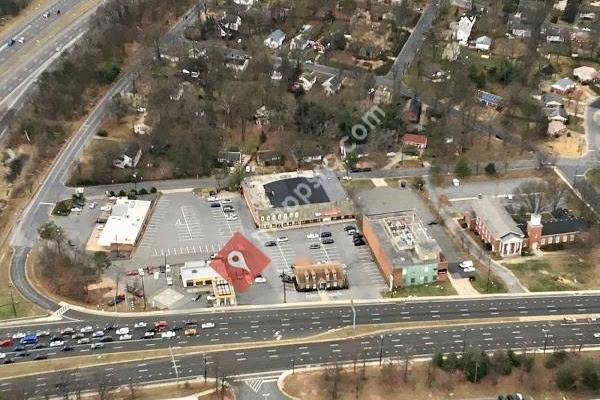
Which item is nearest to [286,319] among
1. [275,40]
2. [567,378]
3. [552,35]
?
[567,378]

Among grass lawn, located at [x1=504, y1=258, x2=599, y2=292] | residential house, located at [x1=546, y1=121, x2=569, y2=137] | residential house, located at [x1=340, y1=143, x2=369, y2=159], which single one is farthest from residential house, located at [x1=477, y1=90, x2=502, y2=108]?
grass lawn, located at [x1=504, y1=258, x2=599, y2=292]

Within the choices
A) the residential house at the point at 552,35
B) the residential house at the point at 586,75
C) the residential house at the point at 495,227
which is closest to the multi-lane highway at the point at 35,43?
the residential house at the point at 495,227

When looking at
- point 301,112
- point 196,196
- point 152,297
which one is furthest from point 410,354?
point 301,112

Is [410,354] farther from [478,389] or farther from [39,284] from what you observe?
[39,284]

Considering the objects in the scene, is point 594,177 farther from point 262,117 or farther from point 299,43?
point 299,43

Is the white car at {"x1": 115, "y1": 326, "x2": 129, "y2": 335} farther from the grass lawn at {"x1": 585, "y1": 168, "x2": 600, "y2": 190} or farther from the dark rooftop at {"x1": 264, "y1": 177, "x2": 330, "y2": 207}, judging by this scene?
the grass lawn at {"x1": 585, "y1": 168, "x2": 600, "y2": 190}
